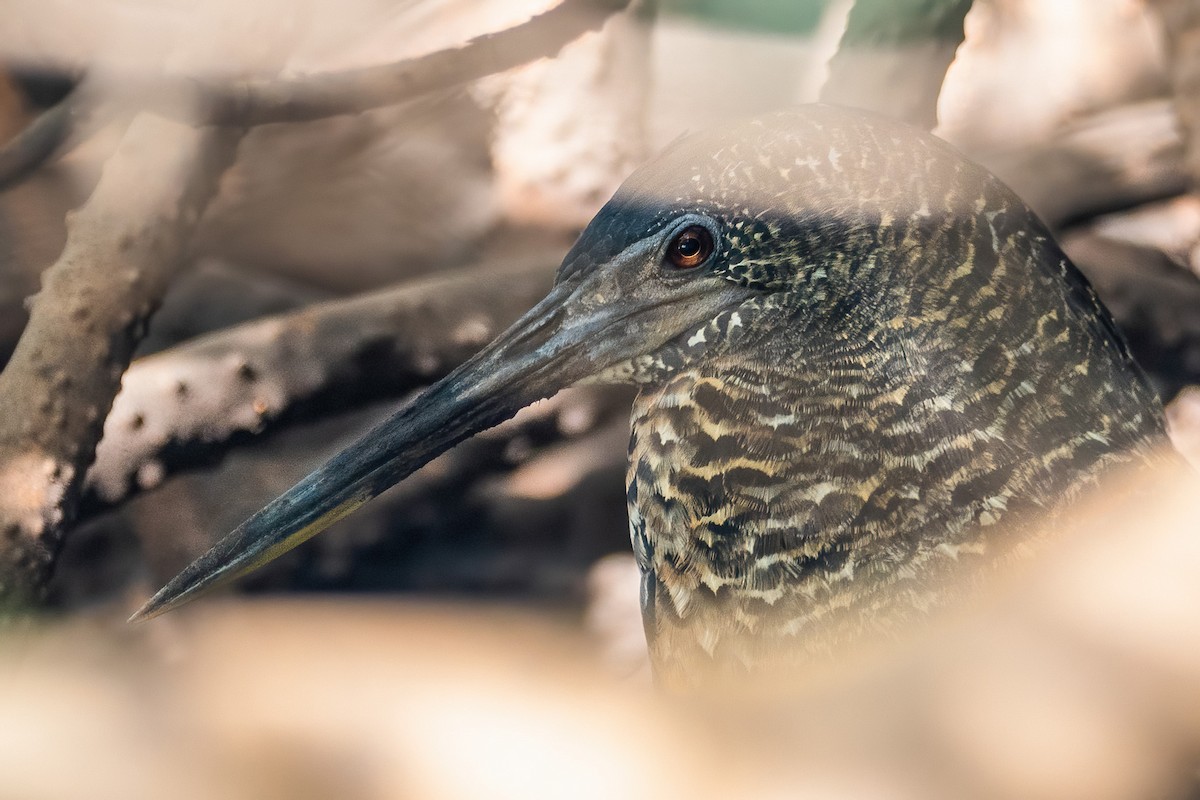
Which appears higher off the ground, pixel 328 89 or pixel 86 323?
pixel 328 89

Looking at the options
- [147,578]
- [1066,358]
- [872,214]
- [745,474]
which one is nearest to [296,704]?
[745,474]

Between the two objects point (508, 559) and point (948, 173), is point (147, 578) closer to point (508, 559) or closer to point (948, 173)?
point (508, 559)

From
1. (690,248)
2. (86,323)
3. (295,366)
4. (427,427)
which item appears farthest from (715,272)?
(295,366)

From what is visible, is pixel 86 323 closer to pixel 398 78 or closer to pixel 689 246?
pixel 398 78

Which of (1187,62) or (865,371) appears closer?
(865,371)

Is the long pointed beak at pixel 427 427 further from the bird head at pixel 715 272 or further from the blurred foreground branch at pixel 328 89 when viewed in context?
the blurred foreground branch at pixel 328 89

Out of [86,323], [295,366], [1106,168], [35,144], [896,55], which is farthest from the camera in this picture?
[1106,168]

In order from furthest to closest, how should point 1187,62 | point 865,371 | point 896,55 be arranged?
point 1187,62
point 896,55
point 865,371

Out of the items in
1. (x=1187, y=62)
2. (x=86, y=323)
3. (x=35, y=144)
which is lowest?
(x=1187, y=62)

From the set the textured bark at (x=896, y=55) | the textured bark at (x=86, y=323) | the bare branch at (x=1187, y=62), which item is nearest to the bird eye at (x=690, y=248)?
the textured bark at (x=896, y=55)
